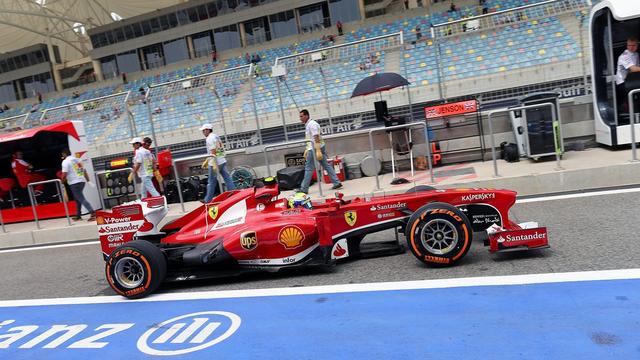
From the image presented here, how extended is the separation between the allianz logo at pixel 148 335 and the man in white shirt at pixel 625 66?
8517mm

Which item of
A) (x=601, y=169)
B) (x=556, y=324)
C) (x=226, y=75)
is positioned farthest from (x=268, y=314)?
(x=226, y=75)

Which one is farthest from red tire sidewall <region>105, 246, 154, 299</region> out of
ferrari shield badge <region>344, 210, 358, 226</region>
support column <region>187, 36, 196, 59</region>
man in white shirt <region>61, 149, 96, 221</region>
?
support column <region>187, 36, 196, 59</region>

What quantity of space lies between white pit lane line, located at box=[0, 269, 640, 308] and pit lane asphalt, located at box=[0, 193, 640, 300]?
0.39 ft

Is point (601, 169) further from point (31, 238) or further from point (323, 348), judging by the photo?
point (31, 238)

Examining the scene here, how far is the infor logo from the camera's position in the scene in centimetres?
408

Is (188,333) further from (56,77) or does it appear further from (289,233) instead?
(56,77)

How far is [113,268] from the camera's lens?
17.9ft

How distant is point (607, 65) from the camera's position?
9250 mm

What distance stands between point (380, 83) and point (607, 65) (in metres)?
4.57

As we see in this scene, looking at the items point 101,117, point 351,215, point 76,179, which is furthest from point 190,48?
point 351,215

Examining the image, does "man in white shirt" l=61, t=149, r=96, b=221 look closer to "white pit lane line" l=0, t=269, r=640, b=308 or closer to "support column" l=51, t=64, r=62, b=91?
"white pit lane line" l=0, t=269, r=640, b=308

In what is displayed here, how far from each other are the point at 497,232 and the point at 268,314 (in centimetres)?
249

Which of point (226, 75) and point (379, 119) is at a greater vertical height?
point (226, 75)

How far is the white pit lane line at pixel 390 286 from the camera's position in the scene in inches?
167
